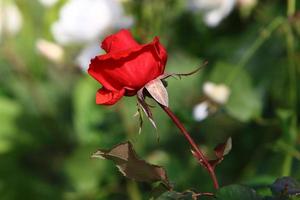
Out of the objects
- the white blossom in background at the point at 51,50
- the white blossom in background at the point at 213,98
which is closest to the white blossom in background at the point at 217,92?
the white blossom in background at the point at 213,98

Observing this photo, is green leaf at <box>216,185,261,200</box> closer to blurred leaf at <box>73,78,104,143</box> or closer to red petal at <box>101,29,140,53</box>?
red petal at <box>101,29,140,53</box>

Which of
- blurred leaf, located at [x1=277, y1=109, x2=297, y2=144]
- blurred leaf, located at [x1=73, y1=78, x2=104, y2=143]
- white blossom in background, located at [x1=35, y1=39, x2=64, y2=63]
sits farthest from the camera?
blurred leaf, located at [x1=73, y1=78, x2=104, y2=143]

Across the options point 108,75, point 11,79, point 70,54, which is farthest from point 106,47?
point 11,79

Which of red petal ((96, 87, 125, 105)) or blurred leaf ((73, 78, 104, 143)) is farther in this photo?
blurred leaf ((73, 78, 104, 143))

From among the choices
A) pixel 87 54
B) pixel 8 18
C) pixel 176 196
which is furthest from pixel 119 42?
pixel 8 18

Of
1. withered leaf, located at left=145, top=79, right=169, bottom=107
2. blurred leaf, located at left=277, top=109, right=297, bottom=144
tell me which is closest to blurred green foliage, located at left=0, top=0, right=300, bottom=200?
blurred leaf, located at left=277, top=109, right=297, bottom=144

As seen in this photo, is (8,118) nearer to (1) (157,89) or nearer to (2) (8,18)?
(2) (8,18)
